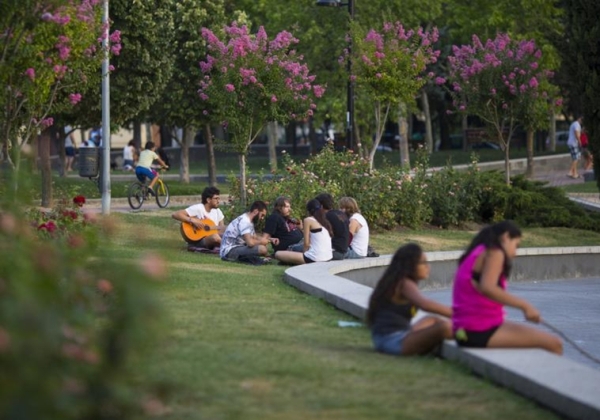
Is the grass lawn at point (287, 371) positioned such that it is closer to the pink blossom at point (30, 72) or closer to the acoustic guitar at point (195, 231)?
the pink blossom at point (30, 72)

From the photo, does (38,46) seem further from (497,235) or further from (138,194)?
(138,194)

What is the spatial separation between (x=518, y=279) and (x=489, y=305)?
1217 cm

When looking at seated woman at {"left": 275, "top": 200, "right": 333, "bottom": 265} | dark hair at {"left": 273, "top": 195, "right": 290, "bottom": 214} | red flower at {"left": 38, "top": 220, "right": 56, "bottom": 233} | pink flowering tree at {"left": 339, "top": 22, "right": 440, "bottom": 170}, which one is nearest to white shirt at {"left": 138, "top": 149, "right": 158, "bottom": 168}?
pink flowering tree at {"left": 339, "top": 22, "right": 440, "bottom": 170}

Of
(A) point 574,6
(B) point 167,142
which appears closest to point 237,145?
(A) point 574,6

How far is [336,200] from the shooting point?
23422mm

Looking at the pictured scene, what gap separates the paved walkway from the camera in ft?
49.0

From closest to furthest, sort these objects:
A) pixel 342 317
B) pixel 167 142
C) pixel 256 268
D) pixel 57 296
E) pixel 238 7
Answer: pixel 57 296
pixel 342 317
pixel 256 268
pixel 238 7
pixel 167 142

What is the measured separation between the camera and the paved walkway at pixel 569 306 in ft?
49.0

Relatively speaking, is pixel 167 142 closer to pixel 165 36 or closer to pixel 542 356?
pixel 165 36

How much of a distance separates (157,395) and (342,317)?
6.87 m

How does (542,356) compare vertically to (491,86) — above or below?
below

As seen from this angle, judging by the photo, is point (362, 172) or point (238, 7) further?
point (238, 7)

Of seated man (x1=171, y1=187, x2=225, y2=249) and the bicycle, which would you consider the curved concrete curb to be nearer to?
seated man (x1=171, y1=187, x2=225, y2=249)

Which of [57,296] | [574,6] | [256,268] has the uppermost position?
[574,6]
